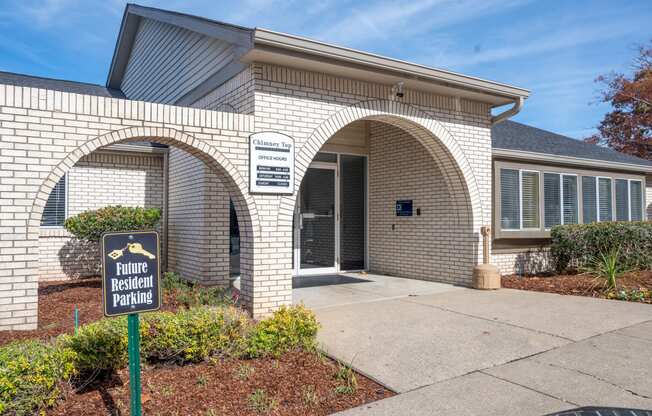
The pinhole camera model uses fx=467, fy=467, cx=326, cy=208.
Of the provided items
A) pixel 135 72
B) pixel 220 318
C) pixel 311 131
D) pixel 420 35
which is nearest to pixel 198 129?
pixel 311 131

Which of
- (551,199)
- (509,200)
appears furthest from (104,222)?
(551,199)

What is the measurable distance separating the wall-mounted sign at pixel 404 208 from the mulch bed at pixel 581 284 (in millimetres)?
2333

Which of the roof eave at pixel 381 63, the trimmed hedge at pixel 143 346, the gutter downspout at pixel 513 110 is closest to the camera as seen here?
the trimmed hedge at pixel 143 346

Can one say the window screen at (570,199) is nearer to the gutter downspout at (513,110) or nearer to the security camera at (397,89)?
the gutter downspout at (513,110)

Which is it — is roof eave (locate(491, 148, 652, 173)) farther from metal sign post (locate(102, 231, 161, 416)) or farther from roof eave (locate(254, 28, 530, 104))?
metal sign post (locate(102, 231, 161, 416))

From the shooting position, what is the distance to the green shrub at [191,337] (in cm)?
412

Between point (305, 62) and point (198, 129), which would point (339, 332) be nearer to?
point (198, 129)

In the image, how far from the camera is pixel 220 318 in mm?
4438

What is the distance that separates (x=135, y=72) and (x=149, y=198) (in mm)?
4961

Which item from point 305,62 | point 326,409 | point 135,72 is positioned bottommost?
point 326,409

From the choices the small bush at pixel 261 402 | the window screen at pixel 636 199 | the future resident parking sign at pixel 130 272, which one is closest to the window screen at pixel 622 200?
the window screen at pixel 636 199

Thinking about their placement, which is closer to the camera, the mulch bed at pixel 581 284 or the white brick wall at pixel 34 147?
the white brick wall at pixel 34 147

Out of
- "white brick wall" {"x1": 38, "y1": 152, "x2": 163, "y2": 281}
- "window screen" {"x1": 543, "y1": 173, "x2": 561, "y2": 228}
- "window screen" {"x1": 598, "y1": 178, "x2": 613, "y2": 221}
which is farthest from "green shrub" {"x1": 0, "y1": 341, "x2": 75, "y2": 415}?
"window screen" {"x1": 598, "y1": 178, "x2": 613, "y2": 221}

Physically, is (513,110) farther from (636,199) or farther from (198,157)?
(636,199)
